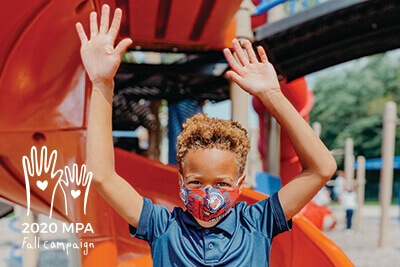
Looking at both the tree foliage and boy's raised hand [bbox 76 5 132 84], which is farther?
the tree foliage

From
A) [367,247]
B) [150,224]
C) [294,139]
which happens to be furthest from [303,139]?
[367,247]

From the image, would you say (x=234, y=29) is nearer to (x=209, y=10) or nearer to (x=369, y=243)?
(x=209, y=10)

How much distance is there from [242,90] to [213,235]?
5.27 feet

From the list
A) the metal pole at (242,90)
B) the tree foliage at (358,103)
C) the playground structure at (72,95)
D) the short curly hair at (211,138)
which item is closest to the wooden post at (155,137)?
the metal pole at (242,90)

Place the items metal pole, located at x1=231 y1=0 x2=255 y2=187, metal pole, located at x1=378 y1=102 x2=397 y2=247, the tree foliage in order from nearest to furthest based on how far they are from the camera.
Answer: metal pole, located at x1=231 y1=0 x2=255 y2=187, metal pole, located at x1=378 y1=102 x2=397 y2=247, the tree foliage

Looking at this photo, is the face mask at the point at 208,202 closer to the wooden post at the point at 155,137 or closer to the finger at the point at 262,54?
the finger at the point at 262,54

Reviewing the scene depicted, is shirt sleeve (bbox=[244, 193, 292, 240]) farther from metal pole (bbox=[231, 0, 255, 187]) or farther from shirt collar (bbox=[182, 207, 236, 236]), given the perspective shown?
metal pole (bbox=[231, 0, 255, 187])

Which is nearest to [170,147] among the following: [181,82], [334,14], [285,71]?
[181,82]

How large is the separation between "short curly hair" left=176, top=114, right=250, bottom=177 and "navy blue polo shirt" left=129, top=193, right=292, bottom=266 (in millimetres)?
161

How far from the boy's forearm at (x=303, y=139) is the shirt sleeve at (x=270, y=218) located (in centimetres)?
17

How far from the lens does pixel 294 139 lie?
1312 mm

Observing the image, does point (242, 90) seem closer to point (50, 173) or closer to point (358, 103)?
point (50, 173)

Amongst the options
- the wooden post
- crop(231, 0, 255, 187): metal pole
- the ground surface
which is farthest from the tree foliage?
crop(231, 0, 255, 187): metal pole

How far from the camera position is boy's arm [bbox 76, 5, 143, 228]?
1.29 meters
